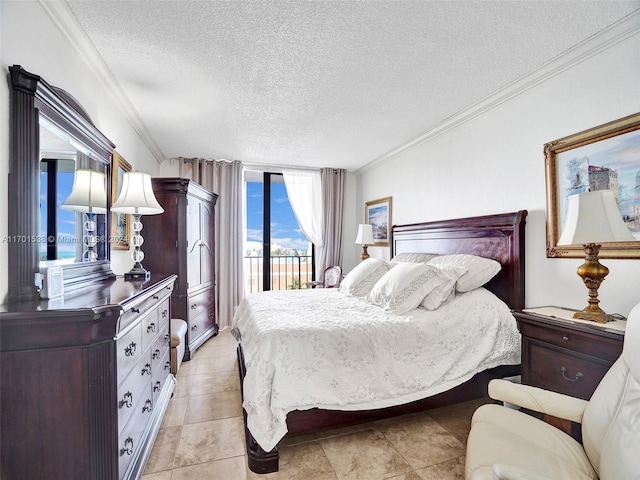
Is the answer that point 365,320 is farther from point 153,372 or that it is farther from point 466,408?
point 153,372

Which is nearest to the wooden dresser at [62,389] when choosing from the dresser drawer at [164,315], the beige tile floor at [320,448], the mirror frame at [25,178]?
the mirror frame at [25,178]

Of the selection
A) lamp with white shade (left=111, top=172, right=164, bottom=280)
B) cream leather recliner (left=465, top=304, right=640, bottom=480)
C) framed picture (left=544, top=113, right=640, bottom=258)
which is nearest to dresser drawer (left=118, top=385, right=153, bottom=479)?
lamp with white shade (left=111, top=172, right=164, bottom=280)

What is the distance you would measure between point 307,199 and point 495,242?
3.10m

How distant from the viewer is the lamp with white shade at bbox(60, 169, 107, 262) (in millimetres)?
1828

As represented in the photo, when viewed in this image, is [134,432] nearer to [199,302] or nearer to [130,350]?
[130,350]

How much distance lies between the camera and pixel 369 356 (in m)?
1.97

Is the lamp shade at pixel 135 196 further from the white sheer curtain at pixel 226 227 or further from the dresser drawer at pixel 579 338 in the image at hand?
the dresser drawer at pixel 579 338

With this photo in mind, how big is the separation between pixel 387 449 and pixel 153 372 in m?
1.53

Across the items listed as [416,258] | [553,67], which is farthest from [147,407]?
[553,67]

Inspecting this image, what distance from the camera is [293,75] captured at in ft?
7.73

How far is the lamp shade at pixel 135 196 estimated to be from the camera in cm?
221

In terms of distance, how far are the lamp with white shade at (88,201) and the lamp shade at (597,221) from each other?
2.73 meters

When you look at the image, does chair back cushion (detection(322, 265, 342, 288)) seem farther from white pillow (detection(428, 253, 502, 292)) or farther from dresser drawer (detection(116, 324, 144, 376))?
dresser drawer (detection(116, 324, 144, 376))

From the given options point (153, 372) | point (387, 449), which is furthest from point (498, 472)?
point (153, 372)
